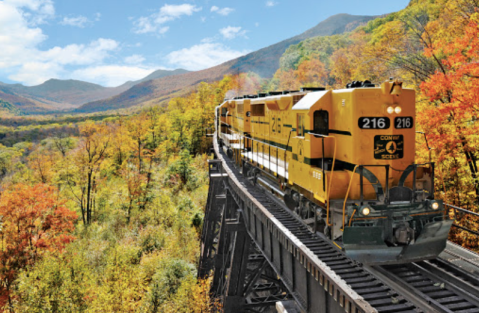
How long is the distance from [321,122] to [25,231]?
25870 millimetres

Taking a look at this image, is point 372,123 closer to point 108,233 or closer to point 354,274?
point 354,274

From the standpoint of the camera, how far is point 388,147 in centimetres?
746

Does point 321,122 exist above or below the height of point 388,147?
above

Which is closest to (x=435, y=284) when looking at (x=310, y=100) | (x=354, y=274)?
(x=354, y=274)

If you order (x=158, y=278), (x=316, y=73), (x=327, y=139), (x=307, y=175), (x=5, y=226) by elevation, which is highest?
(x=316, y=73)

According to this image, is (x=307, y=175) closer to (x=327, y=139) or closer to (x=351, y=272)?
(x=327, y=139)

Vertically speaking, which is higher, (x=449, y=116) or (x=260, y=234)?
(x=449, y=116)

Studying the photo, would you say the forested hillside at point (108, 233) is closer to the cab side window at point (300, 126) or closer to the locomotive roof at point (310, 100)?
the cab side window at point (300, 126)

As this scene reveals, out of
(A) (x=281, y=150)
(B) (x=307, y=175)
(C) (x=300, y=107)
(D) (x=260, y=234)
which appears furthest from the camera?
(A) (x=281, y=150)

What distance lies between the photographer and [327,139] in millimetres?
8398

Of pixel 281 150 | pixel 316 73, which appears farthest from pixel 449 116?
pixel 316 73

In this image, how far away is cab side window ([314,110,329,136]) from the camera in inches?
328

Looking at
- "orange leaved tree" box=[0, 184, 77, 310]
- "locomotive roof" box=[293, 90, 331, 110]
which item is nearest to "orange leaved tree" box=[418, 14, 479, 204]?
"locomotive roof" box=[293, 90, 331, 110]

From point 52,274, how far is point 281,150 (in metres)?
18.5
